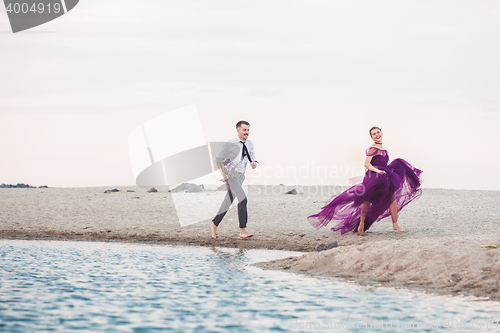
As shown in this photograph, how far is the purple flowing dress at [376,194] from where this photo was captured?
14.4 metres

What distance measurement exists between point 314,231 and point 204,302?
359 inches

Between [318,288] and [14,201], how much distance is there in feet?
60.4

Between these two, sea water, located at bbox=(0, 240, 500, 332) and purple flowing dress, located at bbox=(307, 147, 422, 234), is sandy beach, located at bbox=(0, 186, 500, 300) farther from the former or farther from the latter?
sea water, located at bbox=(0, 240, 500, 332)

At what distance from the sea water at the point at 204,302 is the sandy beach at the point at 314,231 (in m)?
0.89

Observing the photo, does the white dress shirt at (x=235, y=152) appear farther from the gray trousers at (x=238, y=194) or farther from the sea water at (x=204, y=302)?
the sea water at (x=204, y=302)

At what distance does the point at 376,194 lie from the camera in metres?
14.4

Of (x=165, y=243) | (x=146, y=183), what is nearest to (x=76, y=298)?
(x=165, y=243)

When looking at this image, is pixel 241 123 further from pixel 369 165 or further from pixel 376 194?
pixel 376 194

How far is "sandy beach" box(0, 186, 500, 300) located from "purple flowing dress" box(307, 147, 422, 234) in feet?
1.74

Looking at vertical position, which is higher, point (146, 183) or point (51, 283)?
point (146, 183)

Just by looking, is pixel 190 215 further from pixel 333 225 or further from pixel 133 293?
pixel 133 293

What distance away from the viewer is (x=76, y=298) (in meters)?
7.46

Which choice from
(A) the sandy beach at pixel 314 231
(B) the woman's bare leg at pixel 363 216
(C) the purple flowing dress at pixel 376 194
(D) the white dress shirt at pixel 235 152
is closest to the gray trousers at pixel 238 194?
(D) the white dress shirt at pixel 235 152

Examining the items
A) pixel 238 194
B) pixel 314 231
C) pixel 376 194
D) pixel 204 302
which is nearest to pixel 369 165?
pixel 376 194
